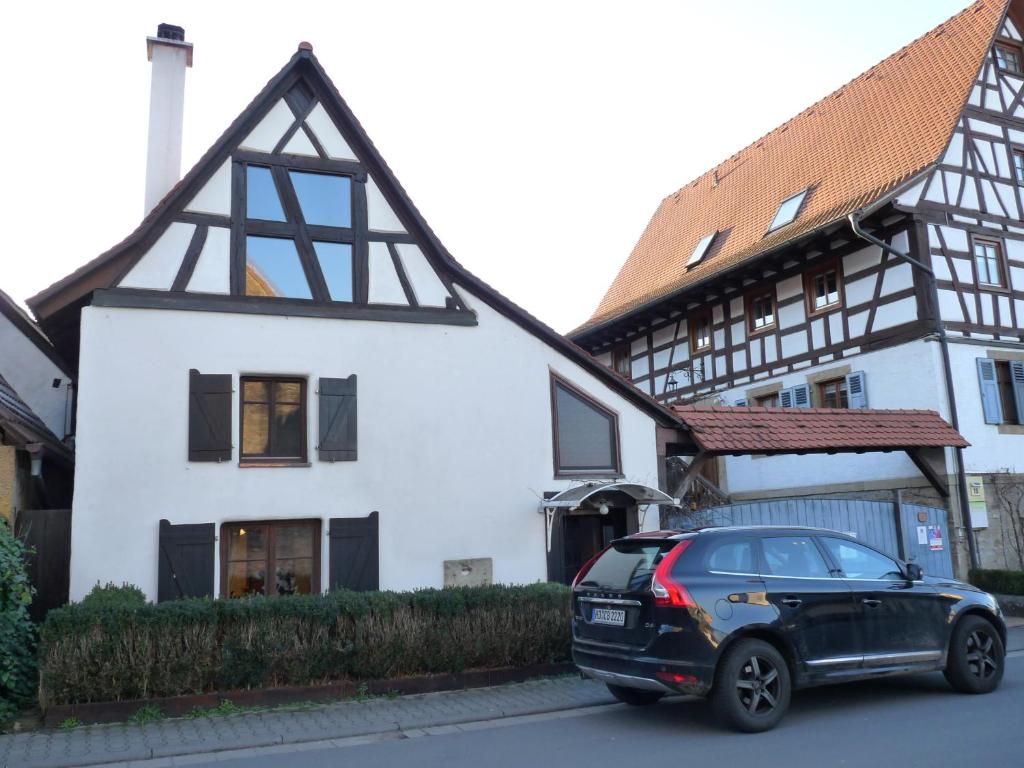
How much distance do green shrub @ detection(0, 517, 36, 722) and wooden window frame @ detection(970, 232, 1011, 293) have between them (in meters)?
18.1

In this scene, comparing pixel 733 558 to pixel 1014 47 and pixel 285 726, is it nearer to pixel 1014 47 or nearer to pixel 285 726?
pixel 285 726

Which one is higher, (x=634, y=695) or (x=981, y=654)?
(x=981, y=654)

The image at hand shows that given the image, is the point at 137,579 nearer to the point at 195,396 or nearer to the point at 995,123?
the point at 195,396

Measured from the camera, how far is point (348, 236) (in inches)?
524

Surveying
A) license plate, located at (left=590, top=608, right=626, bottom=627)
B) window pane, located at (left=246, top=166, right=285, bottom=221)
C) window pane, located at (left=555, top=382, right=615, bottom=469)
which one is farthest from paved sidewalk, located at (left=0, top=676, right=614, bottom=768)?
window pane, located at (left=246, top=166, right=285, bottom=221)

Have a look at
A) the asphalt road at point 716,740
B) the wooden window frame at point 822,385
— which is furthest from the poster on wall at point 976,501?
the asphalt road at point 716,740

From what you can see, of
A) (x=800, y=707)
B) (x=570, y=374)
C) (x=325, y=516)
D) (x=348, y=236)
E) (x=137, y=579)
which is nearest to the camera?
(x=800, y=707)

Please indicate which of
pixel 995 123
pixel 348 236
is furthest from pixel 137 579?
pixel 995 123

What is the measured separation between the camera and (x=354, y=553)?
12.4m

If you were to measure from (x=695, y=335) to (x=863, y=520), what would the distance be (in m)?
9.31

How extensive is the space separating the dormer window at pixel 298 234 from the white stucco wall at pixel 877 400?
37.9 feet

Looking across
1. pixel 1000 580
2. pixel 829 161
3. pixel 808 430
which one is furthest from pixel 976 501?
pixel 829 161

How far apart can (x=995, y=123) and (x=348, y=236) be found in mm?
15392

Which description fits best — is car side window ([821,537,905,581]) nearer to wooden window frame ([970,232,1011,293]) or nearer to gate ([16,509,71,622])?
gate ([16,509,71,622])
